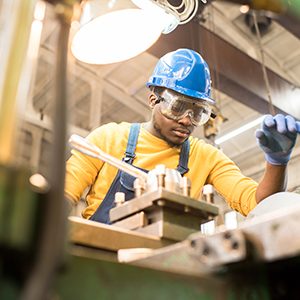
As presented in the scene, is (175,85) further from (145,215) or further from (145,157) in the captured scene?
(145,215)

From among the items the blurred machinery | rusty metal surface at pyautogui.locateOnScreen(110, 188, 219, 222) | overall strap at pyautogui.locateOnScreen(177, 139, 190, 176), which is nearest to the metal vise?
rusty metal surface at pyautogui.locateOnScreen(110, 188, 219, 222)

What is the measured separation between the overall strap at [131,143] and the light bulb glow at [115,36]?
0.44 m

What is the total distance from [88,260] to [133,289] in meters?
0.07

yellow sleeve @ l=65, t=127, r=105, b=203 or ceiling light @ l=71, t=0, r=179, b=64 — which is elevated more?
ceiling light @ l=71, t=0, r=179, b=64

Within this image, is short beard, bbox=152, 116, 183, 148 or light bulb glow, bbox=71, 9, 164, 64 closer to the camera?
light bulb glow, bbox=71, 9, 164, 64

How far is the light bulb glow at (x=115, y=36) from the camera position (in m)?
1.50

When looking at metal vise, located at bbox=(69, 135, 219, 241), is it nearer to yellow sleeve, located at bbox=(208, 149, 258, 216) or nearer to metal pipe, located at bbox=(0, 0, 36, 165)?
metal pipe, located at bbox=(0, 0, 36, 165)

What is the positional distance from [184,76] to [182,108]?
0.52 feet

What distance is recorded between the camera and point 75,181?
5.79 ft

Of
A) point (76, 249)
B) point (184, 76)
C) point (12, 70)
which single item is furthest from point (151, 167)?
point (12, 70)

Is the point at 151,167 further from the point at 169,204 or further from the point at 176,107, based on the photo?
the point at 169,204

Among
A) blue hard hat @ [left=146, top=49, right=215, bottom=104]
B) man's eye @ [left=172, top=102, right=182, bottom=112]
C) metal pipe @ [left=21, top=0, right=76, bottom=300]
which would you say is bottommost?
metal pipe @ [left=21, top=0, right=76, bottom=300]

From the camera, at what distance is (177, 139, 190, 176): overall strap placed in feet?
6.49

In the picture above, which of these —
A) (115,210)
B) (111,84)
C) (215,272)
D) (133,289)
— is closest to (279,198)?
(115,210)
